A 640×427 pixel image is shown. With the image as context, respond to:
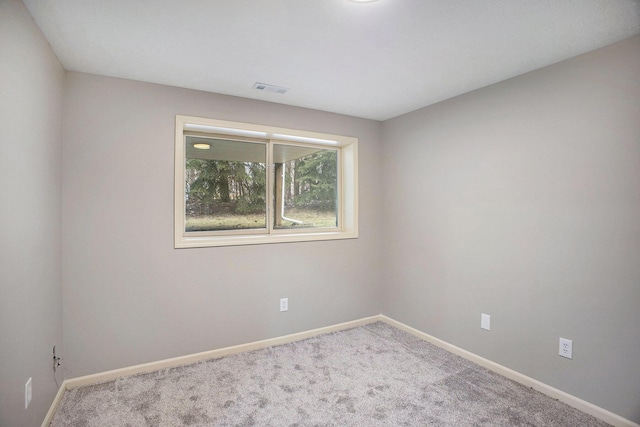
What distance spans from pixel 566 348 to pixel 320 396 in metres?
1.72

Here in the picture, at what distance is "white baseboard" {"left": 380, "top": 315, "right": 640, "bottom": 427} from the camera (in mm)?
1962

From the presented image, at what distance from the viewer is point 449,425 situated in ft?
6.38

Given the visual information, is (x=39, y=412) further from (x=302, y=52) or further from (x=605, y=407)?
(x=605, y=407)

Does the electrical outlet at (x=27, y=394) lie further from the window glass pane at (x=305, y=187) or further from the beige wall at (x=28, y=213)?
the window glass pane at (x=305, y=187)

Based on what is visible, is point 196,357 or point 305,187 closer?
point 196,357

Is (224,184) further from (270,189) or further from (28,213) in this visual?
(28,213)

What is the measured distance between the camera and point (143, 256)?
256 centimetres

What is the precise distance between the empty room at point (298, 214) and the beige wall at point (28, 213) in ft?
0.06

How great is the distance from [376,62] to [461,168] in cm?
129

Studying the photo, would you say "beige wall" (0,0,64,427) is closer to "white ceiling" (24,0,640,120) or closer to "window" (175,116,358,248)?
"white ceiling" (24,0,640,120)

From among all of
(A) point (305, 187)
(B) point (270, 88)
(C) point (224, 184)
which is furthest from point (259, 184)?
(B) point (270, 88)

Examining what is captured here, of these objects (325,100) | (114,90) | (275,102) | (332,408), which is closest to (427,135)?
(325,100)

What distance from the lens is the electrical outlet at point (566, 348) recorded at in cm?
216

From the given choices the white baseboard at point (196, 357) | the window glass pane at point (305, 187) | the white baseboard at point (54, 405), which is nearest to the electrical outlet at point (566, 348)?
the white baseboard at point (196, 357)
